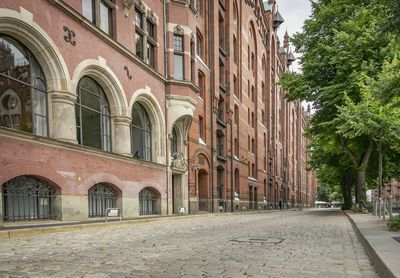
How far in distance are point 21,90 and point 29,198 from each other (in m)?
3.41

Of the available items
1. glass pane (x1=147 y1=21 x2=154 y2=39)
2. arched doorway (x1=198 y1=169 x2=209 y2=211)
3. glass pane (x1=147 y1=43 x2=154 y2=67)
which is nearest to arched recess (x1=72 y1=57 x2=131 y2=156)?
glass pane (x1=147 y1=43 x2=154 y2=67)

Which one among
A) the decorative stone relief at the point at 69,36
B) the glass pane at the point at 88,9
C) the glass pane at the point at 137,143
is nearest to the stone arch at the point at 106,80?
the decorative stone relief at the point at 69,36

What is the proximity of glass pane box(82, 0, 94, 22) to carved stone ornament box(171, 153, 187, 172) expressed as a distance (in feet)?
29.7

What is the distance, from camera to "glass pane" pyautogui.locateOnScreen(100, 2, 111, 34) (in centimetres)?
1652

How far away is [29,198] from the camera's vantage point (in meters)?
11.9

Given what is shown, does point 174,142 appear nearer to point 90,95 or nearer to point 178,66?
point 178,66

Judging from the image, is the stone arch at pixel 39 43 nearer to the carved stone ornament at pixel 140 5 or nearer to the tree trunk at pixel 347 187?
the carved stone ornament at pixel 140 5

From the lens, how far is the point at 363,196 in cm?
2389

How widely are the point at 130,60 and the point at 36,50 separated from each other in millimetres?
5868

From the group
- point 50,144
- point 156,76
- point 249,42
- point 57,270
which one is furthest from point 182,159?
point 249,42

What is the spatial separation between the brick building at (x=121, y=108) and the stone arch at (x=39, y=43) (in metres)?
0.03

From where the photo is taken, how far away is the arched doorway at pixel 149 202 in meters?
18.9

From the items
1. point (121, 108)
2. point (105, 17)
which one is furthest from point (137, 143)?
point (105, 17)

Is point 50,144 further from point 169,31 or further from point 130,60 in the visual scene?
point 169,31
